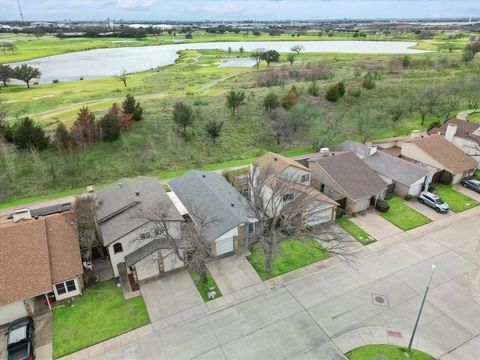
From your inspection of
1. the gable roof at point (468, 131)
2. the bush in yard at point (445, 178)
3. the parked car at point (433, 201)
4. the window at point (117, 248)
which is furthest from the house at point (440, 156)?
the window at point (117, 248)

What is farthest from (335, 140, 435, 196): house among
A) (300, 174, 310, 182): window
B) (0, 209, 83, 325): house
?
(0, 209, 83, 325): house

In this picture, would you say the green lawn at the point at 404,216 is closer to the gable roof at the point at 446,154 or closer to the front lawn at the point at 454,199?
the front lawn at the point at 454,199

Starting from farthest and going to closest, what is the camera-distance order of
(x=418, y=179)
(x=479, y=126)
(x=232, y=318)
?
(x=479, y=126) → (x=418, y=179) → (x=232, y=318)

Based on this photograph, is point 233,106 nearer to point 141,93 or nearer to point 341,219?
point 141,93

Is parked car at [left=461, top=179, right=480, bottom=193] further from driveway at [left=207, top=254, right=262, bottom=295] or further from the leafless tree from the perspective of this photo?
driveway at [left=207, top=254, right=262, bottom=295]

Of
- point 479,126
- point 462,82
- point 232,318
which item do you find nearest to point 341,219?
point 232,318

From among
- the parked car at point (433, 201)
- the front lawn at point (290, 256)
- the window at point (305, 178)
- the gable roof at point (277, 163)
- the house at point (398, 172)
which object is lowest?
the front lawn at point (290, 256)
